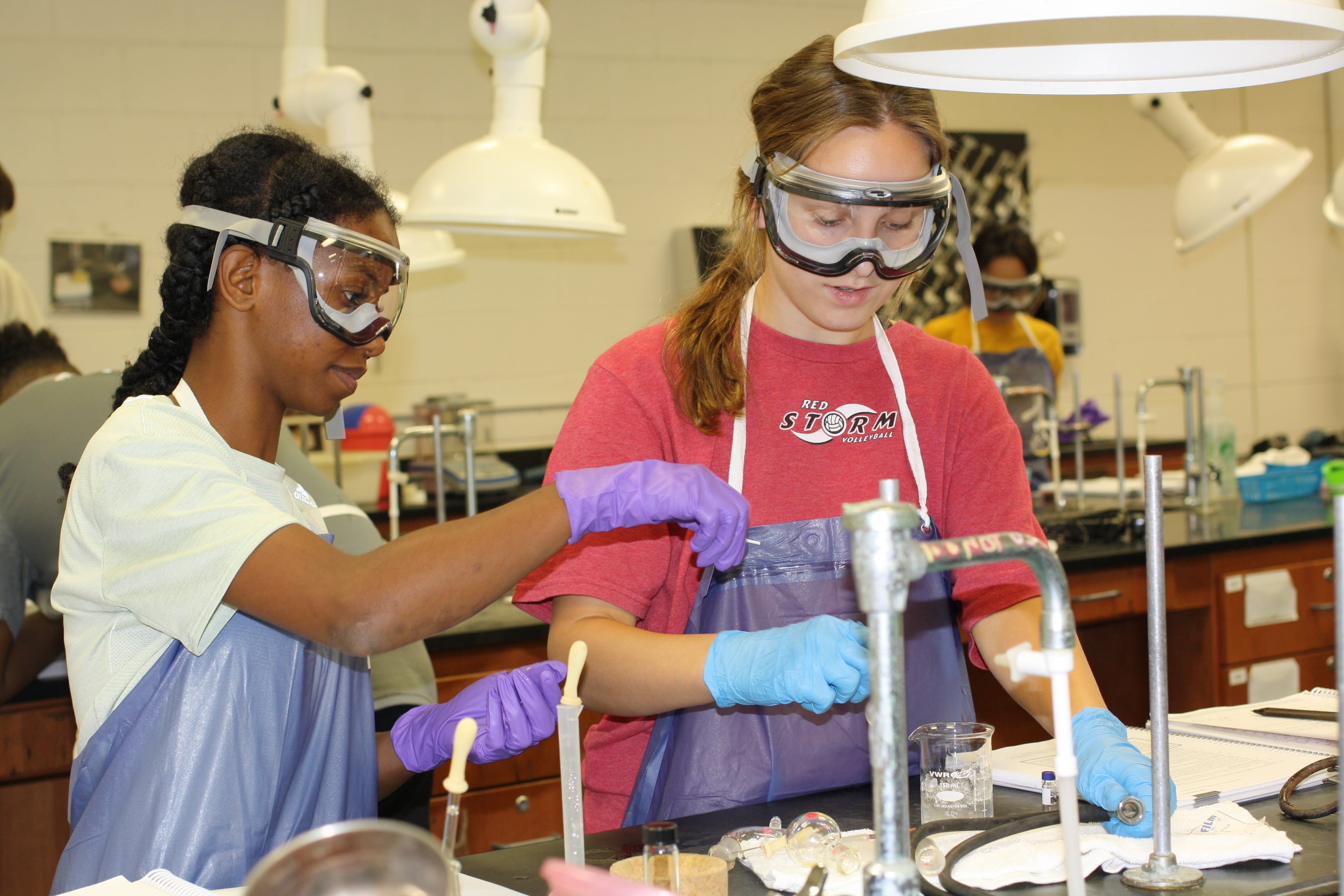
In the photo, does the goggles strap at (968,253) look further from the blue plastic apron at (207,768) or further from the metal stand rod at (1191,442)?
the metal stand rod at (1191,442)

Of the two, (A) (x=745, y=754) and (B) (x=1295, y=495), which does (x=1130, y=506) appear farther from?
(A) (x=745, y=754)

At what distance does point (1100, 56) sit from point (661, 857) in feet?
2.76

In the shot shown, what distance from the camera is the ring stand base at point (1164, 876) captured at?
1084 millimetres

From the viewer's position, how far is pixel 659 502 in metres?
1.30

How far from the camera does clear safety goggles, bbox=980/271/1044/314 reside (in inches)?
184

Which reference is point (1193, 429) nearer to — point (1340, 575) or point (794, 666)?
point (794, 666)

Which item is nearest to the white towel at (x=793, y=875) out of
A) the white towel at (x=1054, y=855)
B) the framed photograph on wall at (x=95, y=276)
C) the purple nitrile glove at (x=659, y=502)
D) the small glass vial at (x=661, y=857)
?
the white towel at (x=1054, y=855)

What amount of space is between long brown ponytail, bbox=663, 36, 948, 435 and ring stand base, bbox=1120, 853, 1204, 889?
0.76m

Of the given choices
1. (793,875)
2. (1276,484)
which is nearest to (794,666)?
(793,875)

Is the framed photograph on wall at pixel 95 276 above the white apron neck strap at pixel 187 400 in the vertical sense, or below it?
above

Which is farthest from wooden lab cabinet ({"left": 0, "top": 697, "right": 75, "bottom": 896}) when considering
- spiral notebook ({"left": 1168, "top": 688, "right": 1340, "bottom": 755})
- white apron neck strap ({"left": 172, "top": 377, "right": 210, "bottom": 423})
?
spiral notebook ({"left": 1168, "top": 688, "right": 1340, "bottom": 755})

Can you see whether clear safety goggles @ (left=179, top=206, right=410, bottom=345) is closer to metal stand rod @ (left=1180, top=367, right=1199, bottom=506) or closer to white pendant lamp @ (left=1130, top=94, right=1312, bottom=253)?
white pendant lamp @ (left=1130, top=94, right=1312, bottom=253)

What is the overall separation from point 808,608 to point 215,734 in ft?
2.42

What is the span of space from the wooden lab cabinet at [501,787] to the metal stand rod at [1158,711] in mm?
1677
